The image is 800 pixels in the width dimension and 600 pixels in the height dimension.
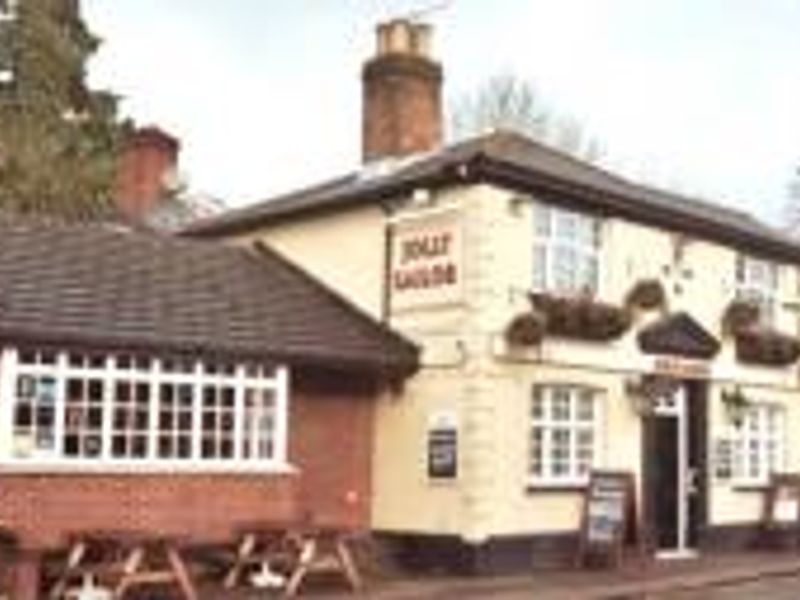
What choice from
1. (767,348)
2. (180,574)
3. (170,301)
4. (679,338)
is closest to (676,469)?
(679,338)

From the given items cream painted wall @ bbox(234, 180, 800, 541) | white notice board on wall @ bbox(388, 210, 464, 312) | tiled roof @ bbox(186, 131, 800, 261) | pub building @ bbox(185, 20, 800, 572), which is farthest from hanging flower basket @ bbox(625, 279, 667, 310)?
white notice board on wall @ bbox(388, 210, 464, 312)

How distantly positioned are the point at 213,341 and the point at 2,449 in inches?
119

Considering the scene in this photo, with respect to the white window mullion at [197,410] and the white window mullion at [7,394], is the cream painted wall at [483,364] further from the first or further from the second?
the white window mullion at [7,394]

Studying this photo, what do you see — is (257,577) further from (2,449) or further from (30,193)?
(30,193)

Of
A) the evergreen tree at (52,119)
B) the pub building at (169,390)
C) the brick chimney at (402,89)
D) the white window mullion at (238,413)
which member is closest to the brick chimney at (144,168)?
the brick chimney at (402,89)

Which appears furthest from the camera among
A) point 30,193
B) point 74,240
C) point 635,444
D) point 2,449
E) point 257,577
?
point 30,193

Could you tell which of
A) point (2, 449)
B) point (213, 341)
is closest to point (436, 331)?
point (213, 341)

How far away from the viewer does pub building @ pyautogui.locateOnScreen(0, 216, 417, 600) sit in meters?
18.7

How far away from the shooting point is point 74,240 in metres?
22.0

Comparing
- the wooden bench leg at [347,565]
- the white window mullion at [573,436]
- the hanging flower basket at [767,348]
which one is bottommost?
the wooden bench leg at [347,565]

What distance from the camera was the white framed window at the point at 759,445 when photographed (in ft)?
86.6

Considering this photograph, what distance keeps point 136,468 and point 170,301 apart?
2522 millimetres

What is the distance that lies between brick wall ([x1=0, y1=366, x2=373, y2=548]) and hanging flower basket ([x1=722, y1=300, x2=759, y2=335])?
6251 mm

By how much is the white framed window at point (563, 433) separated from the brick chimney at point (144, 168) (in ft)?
30.5
